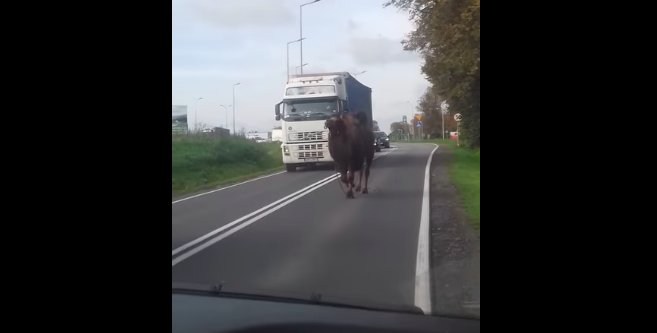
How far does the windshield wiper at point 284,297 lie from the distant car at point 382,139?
14.2 feet

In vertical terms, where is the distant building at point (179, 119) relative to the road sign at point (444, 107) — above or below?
below

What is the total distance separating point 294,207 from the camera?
31.1 feet

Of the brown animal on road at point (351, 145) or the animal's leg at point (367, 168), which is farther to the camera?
the animal's leg at point (367, 168)

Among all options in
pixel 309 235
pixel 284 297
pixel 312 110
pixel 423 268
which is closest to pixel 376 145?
pixel 312 110

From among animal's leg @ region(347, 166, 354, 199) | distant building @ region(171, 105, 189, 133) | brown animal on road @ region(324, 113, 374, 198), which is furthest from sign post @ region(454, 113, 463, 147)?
distant building @ region(171, 105, 189, 133)

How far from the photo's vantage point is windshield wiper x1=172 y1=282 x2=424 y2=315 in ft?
15.5

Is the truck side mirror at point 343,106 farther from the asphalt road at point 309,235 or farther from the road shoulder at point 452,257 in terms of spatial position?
the road shoulder at point 452,257

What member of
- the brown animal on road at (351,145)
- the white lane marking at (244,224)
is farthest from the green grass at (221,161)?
the brown animal on road at (351,145)

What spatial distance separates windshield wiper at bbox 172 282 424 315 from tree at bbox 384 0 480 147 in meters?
2.86

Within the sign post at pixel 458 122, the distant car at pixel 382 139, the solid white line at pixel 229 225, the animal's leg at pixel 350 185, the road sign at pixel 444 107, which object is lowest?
the solid white line at pixel 229 225

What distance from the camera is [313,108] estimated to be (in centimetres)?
1022

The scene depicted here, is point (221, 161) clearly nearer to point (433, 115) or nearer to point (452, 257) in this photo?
point (433, 115)

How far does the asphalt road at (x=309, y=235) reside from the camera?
6.31 meters
